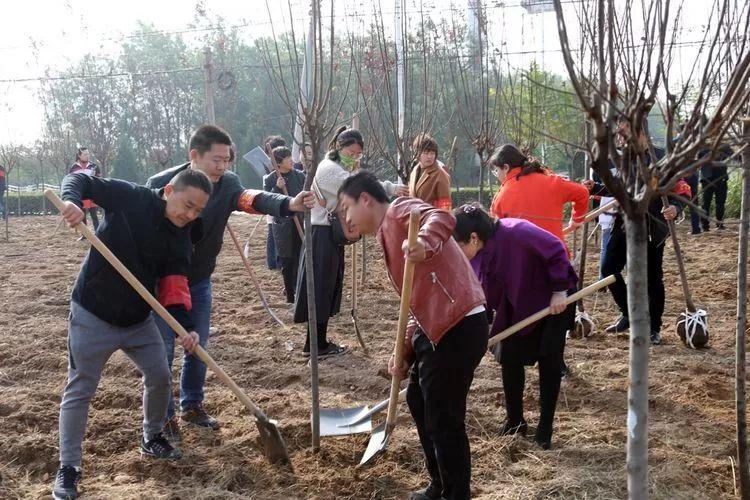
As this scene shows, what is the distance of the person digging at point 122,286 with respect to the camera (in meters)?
3.44

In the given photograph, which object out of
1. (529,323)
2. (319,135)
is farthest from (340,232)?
(529,323)

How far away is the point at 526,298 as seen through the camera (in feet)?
12.9

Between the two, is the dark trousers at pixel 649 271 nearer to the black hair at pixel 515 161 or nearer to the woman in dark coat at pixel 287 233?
the black hair at pixel 515 161

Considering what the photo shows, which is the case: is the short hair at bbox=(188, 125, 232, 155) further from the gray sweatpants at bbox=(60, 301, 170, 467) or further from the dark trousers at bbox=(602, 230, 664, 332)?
the dark trousers at bbox=(602, 230, 664, 332)

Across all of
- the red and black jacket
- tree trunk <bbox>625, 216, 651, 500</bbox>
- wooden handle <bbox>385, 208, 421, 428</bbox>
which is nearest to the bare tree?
tree trunk <bbox>625, 216, 651, 500</bbox>

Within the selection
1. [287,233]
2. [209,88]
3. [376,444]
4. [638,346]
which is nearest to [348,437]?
[376,444]

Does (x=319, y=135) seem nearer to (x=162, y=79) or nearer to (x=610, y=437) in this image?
(x=610, y=437)

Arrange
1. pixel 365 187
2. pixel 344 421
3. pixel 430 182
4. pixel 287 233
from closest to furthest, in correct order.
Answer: pixel 365 187 → pixel 344 421 → pixel 430 182 → pixel 287 233

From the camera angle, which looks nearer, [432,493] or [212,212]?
[432,493]

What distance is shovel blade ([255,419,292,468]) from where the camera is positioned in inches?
149

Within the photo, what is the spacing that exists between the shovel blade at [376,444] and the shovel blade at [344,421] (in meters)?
0.21

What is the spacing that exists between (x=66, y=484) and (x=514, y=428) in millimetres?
2302

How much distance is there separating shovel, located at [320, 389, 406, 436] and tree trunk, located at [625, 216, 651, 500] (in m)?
1.88

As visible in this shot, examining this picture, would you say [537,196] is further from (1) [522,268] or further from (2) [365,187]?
(2) [365,187]
